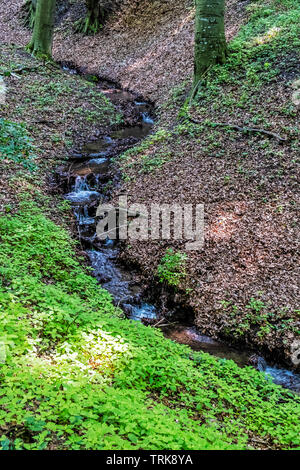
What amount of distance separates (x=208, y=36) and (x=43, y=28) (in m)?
9.46

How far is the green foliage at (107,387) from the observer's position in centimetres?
304

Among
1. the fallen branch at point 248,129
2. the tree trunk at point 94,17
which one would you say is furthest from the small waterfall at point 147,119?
the tree trunk at point 94,17

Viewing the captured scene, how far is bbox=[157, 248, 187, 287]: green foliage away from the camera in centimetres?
701

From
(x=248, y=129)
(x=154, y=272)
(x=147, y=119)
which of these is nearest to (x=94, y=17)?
(x=147, y=119)

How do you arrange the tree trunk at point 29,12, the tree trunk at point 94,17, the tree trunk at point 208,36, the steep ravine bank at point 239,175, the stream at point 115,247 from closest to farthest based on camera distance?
the stream at point 115,247
the steep ravine bank at point 239,175
the tree trunk at point 208,36
the tree trunk at point 94,17
the tree trunk at point 29,12

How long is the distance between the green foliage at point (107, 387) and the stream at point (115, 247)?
0.56 meters

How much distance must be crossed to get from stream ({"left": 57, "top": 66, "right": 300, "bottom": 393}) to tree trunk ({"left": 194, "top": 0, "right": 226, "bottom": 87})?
286 cm

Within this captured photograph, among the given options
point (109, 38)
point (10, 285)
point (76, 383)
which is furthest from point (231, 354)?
point (109, 38)

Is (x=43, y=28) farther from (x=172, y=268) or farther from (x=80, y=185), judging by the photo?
(x=172, y=268)

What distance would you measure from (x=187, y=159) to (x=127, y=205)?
6.92 ft

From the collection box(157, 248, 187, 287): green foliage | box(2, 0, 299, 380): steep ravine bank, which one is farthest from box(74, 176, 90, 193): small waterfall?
box(157, 248, 187, 287): green foliage

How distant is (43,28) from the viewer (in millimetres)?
17078

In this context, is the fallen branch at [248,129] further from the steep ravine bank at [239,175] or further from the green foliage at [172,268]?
the green foliage at [172,268]

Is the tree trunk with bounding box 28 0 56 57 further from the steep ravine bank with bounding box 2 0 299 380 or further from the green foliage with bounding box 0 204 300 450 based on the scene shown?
the green foliage with bounding box 0 204 300 450
